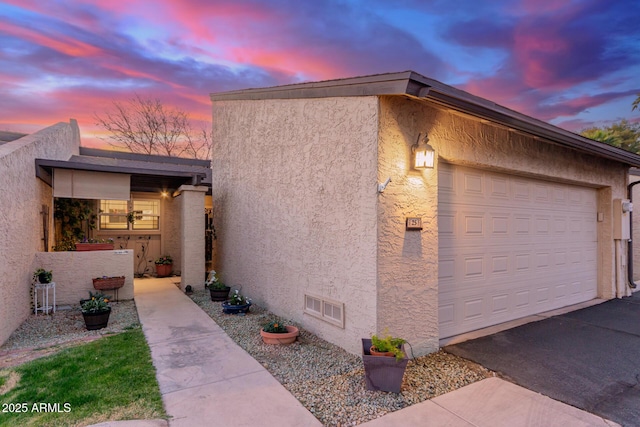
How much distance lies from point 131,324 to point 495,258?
6177 millimetres

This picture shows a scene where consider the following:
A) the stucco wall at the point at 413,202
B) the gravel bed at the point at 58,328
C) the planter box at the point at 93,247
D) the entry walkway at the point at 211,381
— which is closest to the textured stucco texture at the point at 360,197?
the stucco wall at the point at 413,202

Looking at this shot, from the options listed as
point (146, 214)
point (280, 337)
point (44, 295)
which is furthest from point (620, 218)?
point (146, 214)

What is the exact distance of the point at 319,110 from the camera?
485 centimetres

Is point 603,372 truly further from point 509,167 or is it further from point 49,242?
point 49,242

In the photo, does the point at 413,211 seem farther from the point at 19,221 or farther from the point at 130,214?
the point at 130,214

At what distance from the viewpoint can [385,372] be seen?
10.3 ft

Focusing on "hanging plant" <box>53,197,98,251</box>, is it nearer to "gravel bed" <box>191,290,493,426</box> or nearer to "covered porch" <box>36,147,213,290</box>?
"covered porch" <box>36,147,213,290</box>

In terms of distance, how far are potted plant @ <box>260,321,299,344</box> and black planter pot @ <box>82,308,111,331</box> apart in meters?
2.79

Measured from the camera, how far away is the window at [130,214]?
10.4 m

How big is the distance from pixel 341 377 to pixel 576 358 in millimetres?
2996

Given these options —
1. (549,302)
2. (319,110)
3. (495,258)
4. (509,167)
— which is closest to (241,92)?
(319,110)

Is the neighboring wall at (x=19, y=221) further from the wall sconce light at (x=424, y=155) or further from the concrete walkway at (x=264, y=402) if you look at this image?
the wall sconce light at (x=424, y=155)

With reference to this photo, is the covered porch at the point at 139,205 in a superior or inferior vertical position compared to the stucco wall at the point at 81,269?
superior

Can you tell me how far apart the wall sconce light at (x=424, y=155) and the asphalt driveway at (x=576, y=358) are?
241 centimetres
